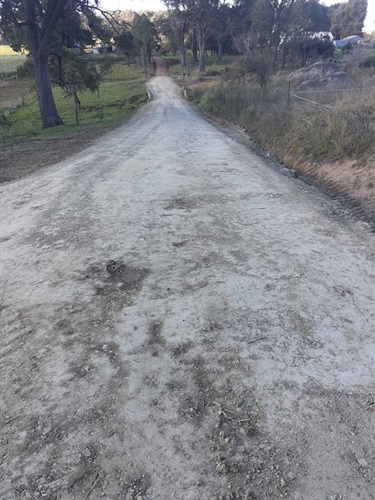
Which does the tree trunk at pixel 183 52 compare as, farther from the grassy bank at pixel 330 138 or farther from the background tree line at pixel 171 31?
the grassy bank at pixel 330 138

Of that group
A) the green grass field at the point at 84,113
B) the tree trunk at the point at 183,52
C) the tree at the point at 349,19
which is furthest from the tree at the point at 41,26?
the tree at the point at 349,19

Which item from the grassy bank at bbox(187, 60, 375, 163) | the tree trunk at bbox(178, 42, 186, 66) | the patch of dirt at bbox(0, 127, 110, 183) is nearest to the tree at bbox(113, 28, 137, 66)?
the patch of dirt at bbox(0, 127, 110, 183)

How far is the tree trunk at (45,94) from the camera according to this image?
777 inches

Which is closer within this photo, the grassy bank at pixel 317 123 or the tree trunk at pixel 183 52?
the grassy bank at pixel 317 123

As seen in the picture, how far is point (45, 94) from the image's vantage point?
20.6m

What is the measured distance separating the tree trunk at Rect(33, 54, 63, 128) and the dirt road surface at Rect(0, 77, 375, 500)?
16.5 m

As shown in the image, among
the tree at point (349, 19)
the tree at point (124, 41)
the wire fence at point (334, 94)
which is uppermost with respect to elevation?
the tree at point (349, 19)

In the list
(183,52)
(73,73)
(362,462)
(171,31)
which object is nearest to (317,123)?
(362,462)

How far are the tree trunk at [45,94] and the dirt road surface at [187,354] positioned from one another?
16.5 metres

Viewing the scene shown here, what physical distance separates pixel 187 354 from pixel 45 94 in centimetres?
2109

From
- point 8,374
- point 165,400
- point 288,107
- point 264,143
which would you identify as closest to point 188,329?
point 165,400

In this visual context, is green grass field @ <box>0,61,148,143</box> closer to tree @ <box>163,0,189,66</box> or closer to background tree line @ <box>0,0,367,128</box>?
background tree line @ <box>0,0,367,128</box>

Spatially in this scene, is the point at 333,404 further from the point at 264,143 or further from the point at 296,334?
the point at 264,143

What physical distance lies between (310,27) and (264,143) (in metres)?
44.2
